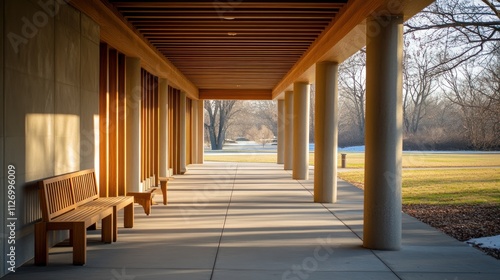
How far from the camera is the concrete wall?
6.16 metres

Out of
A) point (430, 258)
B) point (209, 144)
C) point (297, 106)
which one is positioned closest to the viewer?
point (430, 258)

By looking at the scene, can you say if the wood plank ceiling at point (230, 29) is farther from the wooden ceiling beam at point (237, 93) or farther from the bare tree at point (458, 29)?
the wooden ceiling beam at point (237, 93)

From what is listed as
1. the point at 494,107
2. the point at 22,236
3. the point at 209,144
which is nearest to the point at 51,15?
the point at 22,236

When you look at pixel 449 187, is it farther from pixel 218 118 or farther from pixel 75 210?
pixel 218 118

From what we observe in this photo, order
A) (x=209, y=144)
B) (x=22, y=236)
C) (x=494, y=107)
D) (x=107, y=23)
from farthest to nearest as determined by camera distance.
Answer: (x=209, y=144)
(x=494, y=107)
(x=107, y=23)
(x=22, y=236)

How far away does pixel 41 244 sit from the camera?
21.5 ft

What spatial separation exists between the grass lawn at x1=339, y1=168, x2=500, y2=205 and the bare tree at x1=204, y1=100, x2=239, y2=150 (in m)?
36.0

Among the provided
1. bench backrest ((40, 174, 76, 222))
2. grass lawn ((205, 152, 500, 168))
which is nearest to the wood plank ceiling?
bench backrest ((40, 174, 76, 222))

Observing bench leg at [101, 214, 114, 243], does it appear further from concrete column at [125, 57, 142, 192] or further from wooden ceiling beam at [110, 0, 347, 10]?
concrete column at [125, 57, 142, 192]

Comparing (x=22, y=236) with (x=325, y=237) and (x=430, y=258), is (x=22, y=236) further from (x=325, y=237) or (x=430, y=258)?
(x=430, y=258)

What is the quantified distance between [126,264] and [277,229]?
3186mm

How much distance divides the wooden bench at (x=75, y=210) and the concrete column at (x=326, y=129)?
16.5 feet

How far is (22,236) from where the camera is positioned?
6.59m

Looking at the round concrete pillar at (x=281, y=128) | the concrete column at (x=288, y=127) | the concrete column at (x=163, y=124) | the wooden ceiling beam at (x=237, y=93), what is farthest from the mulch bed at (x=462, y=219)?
the wooden ceiling beam at (x=237, y=93)
